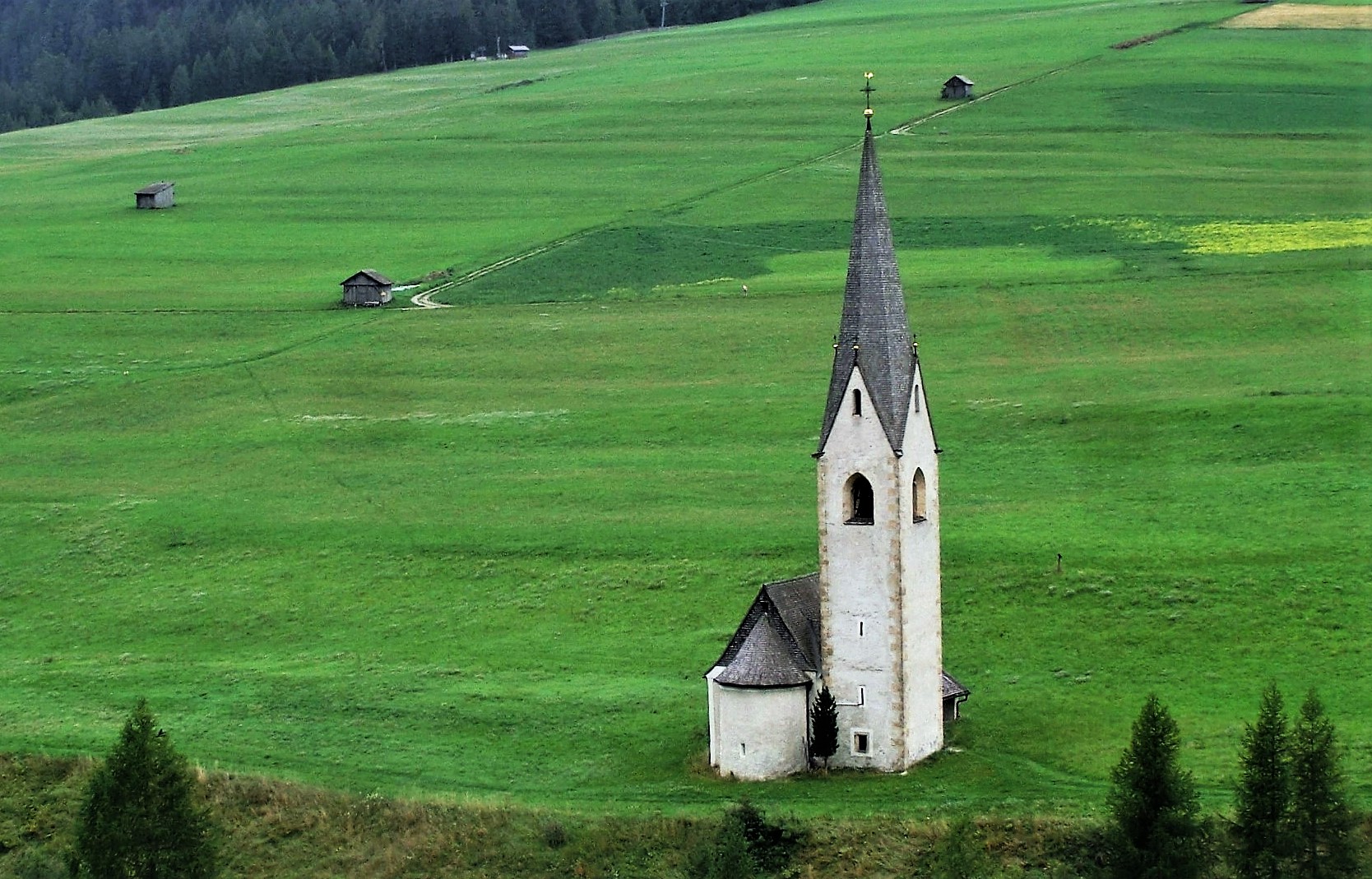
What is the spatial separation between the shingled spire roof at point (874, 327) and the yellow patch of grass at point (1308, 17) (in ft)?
370

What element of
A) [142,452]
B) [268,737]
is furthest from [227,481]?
[268,737]

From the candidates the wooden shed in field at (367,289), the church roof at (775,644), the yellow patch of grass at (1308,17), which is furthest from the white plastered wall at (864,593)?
the yellow patch of grass at (1308,17)

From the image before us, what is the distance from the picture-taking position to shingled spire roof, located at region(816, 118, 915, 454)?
175 feet

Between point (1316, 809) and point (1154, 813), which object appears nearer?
point (1154, 813)

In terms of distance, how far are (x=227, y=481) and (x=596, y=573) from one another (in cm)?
1908

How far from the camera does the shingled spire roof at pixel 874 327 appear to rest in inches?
2103

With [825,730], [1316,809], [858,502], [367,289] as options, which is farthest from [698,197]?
[1316,809]

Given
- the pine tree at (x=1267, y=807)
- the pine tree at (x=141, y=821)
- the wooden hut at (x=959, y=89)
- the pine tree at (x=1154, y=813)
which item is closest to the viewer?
the pine tree at (x=1154, y=813)

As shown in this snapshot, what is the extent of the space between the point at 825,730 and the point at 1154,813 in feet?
35.0

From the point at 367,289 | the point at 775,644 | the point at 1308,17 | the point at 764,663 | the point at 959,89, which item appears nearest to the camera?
the point at 764,663

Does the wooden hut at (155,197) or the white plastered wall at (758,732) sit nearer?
the white plastered wall at (758,732)

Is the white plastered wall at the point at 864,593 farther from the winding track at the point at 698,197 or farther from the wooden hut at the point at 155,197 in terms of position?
the wooden hut at the point at 155,197

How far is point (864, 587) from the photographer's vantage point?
53688 mm

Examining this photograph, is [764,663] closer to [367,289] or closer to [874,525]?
[874,525]
